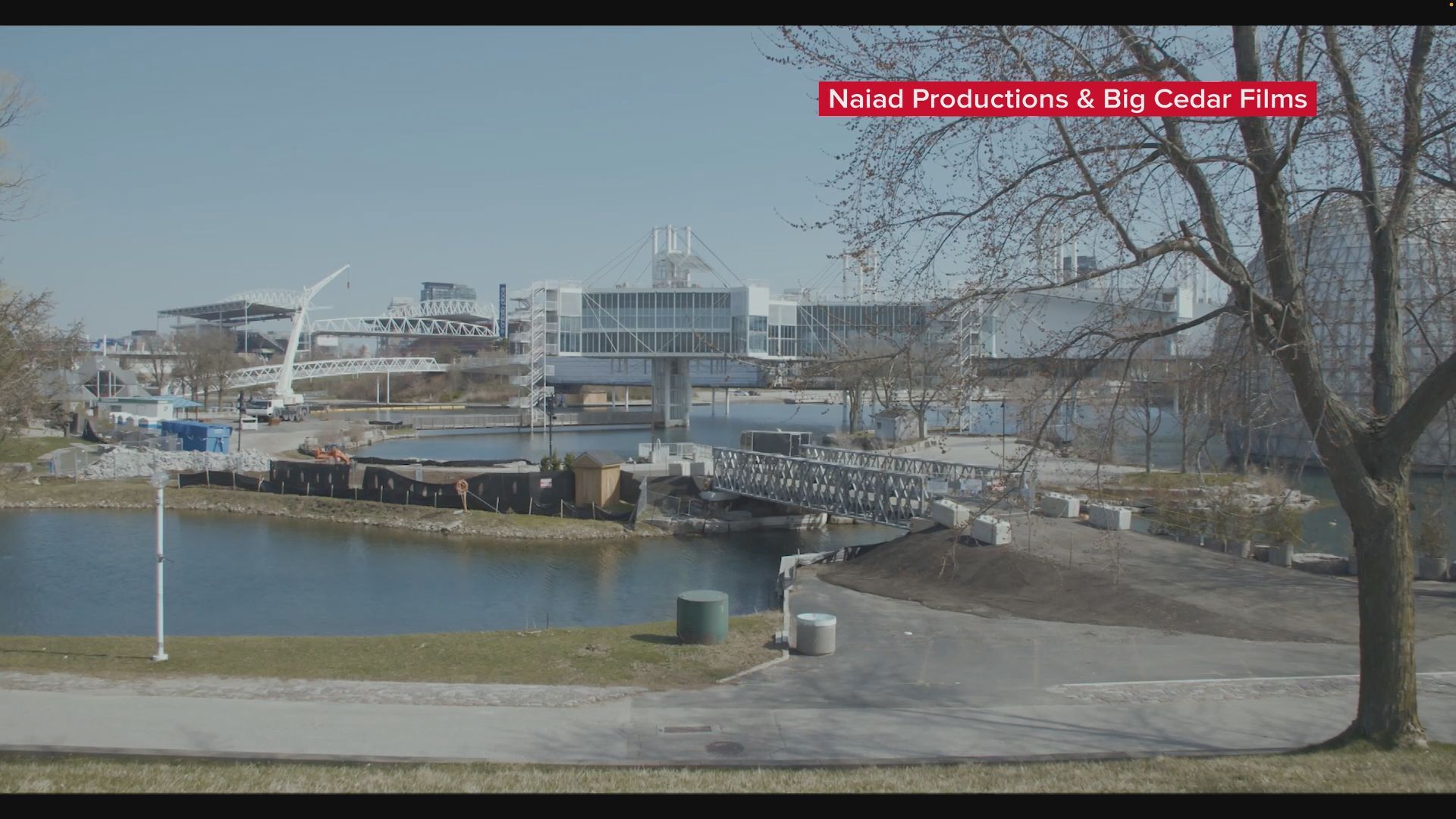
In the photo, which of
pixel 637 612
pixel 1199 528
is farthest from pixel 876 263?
pixel 1199 528

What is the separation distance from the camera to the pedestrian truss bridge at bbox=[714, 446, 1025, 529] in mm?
26250

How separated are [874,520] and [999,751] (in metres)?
18.8

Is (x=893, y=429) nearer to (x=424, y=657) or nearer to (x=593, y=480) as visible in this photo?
(x=593, y=480)

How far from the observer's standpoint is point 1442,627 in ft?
42.6

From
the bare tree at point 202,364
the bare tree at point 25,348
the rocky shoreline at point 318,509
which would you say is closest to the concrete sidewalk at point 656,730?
the bare tree at point 25,348

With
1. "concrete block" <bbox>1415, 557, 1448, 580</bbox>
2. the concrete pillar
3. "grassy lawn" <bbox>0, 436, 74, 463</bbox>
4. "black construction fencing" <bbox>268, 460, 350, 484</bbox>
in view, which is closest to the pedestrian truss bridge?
"concrete block" <bbox>1415, 557, 1448, 580</bbox>

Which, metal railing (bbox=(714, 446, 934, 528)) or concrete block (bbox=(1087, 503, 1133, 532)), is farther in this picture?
metal railing (bbox=(714, 446, 934, 528))

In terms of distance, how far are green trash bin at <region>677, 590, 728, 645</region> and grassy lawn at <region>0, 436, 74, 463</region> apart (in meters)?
34.6

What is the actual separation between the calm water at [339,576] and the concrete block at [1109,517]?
292 inches

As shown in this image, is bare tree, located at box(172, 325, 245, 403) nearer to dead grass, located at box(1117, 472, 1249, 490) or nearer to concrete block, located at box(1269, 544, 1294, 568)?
dead grass, located at box(1117, 472, 1249, 490)

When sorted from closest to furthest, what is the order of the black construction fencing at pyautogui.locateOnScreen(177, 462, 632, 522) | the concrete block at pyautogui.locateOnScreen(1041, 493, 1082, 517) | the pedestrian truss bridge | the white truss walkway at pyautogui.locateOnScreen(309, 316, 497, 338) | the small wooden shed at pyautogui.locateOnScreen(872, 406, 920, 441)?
1. the concrete block at pyautogui.locateOnScreen(1041, 493, 1082, 517)
2. the pedestrian truss bridge
3. the black construction fencing at pyautogui.locateOnScreen(177, 462, 632, 522)
4. the small wooden shed at pyautogui.locateOnScreen(872, 406, 920, 441)
5. the white truss walkway at pyautogui.locateOnScreen(309, 316, 497, 338)

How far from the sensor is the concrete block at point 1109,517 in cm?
Answer: 1826

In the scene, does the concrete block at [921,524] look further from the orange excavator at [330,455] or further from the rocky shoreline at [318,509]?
the orange excavator at [330,455]

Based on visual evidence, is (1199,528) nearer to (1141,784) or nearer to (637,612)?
(637,612)
